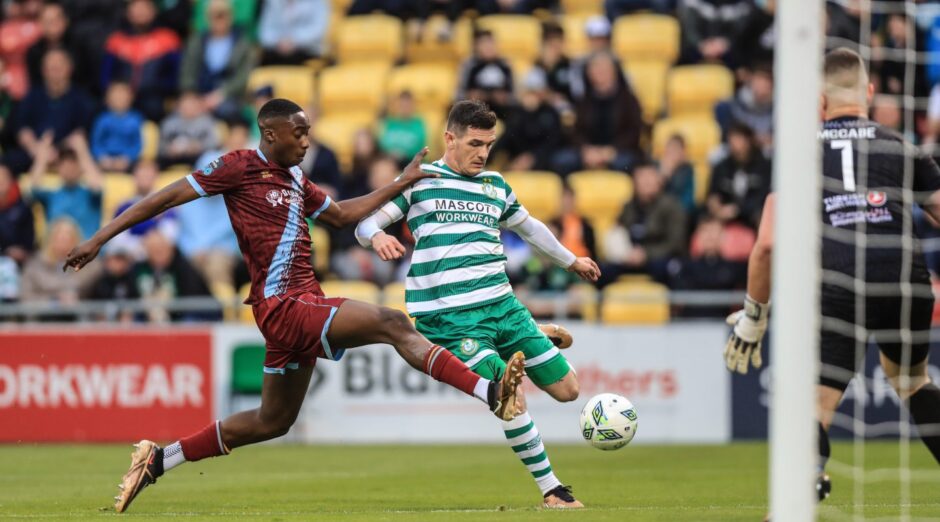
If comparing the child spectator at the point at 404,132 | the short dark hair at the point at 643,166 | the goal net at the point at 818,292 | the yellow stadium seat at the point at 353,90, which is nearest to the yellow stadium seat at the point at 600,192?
the short dark hair at the point at 643,166

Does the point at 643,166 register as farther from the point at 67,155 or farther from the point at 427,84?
the point at 67,155

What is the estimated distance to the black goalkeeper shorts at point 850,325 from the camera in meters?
7.22

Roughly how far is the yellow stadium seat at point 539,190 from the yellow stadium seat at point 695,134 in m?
1.61

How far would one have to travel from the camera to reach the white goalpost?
5.32m

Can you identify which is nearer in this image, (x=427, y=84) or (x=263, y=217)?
(x=263, y=217)

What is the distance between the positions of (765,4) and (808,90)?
13339 millimetres

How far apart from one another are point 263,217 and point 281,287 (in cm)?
42

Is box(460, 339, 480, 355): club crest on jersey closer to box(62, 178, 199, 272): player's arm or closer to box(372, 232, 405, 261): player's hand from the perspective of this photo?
box(372, 232, 405, 261): player's hand

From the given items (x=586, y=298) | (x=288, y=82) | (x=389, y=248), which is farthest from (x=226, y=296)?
(x=389, y=248)

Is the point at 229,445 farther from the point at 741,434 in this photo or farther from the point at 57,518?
the point at 741,434

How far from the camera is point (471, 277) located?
27.3 feet

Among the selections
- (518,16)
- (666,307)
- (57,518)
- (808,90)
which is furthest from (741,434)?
(808,90)

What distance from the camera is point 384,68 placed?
19.5m

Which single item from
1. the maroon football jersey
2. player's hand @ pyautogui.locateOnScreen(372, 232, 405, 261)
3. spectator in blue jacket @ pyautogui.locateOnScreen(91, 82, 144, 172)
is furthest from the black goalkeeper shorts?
spectator in blue jacket @ pyautogui.locateOnScreen(91, 82, 144, 172)
